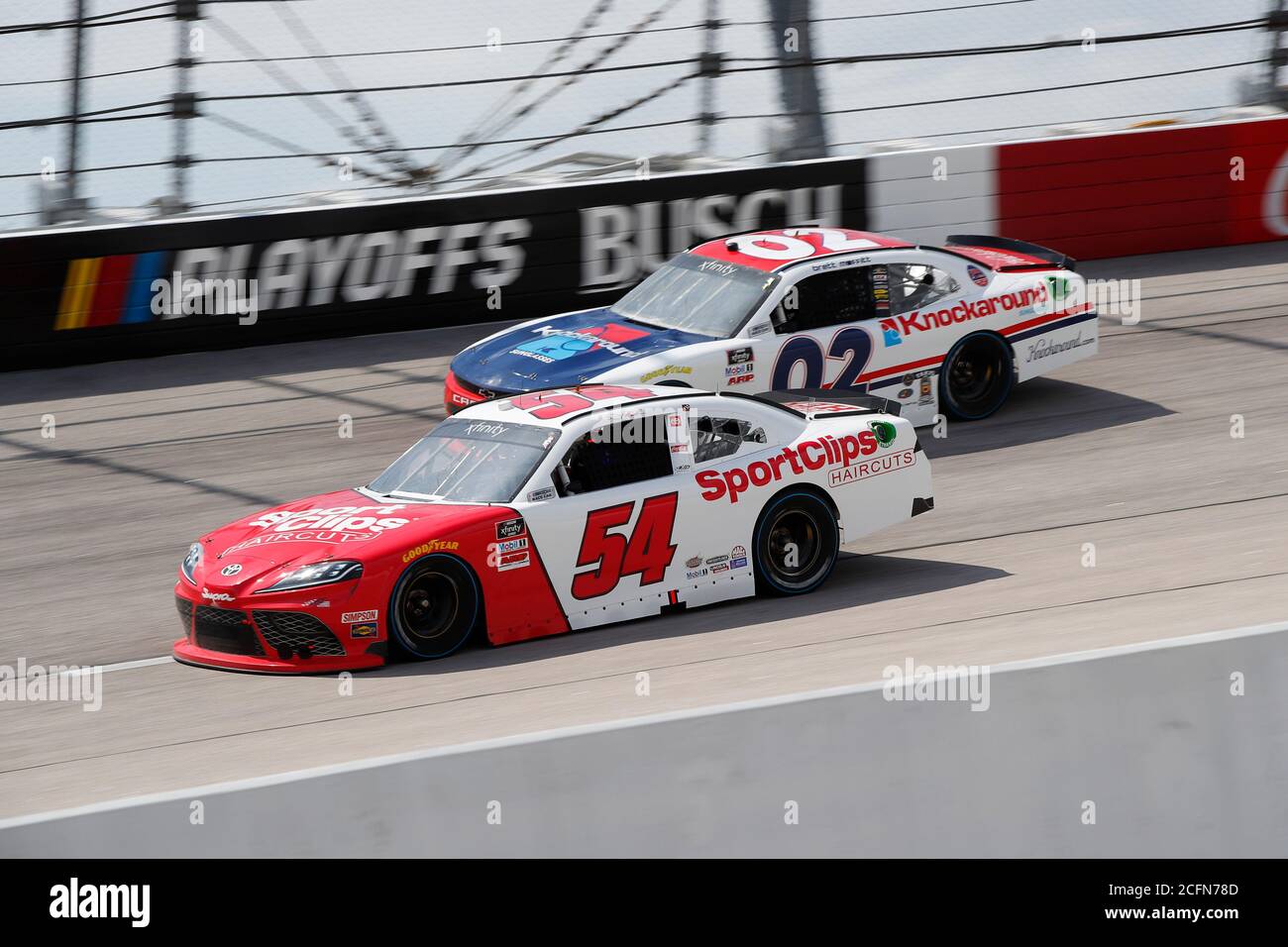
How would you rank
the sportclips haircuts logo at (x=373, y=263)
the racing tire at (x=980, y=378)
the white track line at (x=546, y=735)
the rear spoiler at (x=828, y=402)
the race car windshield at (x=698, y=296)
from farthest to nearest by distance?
the sportclips haircuts logo at (x=373, y=263), the racing tire at (x=980, y=378), the race car windshield at (x=698, y=296), the rear spoiler at (x=828, y=402), the white track line at (x=546, y=735)

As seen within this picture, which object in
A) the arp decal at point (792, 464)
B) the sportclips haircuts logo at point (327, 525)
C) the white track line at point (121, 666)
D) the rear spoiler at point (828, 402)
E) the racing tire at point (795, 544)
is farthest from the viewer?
the rear spoiler at point (828, 402)

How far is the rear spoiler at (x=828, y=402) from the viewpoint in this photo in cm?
973

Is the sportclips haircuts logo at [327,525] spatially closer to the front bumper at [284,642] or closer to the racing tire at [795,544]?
the front bumper at [284,642]

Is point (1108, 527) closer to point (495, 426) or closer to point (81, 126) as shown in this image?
point (495, 426)

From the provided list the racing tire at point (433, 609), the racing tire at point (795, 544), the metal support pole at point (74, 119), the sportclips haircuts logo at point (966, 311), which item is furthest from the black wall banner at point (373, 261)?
the racing tire at point (433, 609)

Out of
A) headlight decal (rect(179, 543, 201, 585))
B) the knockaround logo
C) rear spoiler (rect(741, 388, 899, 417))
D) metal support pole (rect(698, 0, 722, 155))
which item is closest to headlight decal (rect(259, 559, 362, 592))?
headlight decal (rect(179, 543, 201, 585))

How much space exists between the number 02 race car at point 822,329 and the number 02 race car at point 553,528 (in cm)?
193

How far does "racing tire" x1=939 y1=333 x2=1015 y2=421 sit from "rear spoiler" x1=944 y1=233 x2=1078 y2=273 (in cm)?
67

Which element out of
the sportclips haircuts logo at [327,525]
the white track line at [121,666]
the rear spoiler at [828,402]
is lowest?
the white track line at [121,666]

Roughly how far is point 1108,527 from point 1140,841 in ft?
15.2

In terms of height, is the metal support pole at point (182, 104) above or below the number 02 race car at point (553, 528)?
above

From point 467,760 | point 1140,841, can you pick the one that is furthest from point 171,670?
point 1140,841

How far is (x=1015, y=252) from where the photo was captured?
13.6 m

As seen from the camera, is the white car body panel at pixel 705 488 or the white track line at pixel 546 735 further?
the white car body panel at pixel 705 488
